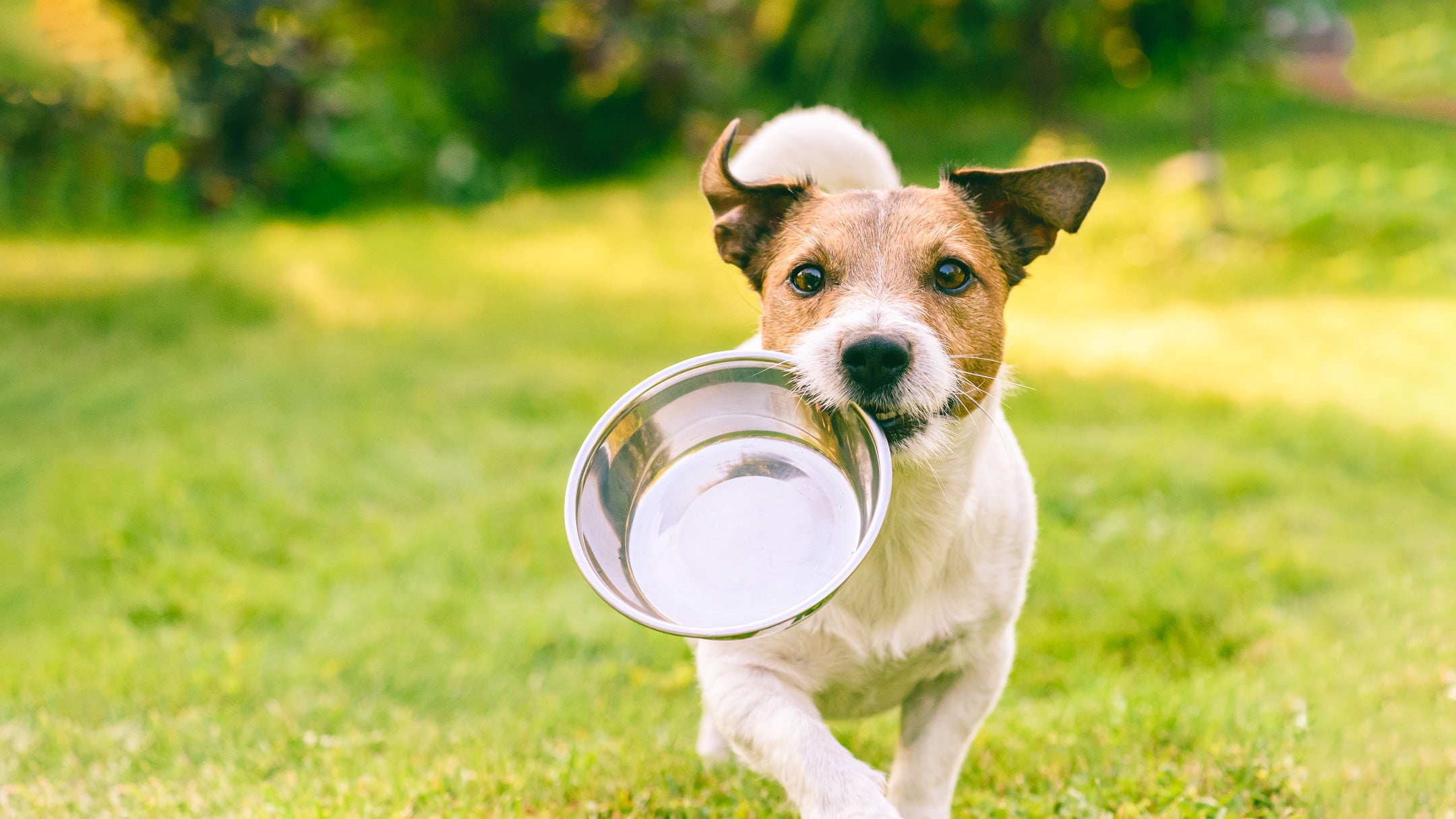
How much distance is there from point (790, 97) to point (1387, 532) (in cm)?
921

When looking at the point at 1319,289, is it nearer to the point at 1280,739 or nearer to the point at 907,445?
the point at 1280,739

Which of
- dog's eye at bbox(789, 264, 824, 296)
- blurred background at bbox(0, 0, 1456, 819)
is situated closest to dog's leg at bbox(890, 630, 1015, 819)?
blurred background at bbox(0, 0, 1456, 819)

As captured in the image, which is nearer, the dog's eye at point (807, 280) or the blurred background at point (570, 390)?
the dog's eye at point (807, 280)

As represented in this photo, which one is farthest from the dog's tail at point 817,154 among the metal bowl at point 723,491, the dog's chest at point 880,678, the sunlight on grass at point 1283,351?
the sunlight on grass at point 1283,351

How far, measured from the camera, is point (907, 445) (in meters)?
2.74

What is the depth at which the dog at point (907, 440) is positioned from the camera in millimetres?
2645

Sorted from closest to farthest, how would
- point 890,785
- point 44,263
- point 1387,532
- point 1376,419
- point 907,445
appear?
point 907,445
point 890,785
point 1387,532
point 1376,419
point 44,263

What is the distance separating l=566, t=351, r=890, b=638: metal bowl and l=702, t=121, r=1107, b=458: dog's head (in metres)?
0.12

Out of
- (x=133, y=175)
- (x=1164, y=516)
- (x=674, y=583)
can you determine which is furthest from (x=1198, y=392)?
(x=133, y=175)

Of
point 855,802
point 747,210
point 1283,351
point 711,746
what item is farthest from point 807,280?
point 1283,351

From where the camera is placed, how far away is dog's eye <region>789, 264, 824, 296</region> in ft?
9.66

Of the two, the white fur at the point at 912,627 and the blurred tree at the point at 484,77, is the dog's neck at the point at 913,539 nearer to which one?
the white fur at the point at 912,627

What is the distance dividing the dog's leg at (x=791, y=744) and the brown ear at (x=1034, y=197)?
1.29m

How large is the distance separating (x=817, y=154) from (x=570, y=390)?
11.4 ft
